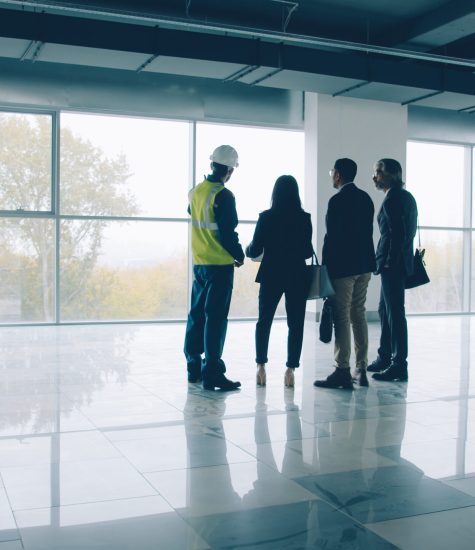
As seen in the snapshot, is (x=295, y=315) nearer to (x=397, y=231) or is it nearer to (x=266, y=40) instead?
(x=397, y=231)

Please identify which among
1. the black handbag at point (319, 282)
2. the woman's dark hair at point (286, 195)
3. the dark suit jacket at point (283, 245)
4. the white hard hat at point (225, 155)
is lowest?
the black handbag at point (319, 282)

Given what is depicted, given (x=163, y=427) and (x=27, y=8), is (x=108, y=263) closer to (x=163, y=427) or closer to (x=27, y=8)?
(x=27, y=8)

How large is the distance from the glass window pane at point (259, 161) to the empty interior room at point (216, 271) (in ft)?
0.11

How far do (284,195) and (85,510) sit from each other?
280 cm

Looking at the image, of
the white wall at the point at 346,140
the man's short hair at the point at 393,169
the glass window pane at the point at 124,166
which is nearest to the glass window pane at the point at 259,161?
the white wall at the point at 346,140

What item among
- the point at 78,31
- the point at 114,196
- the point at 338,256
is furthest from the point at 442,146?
the point at 338,256

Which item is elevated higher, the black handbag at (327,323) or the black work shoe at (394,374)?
the black handbag at (327,323)

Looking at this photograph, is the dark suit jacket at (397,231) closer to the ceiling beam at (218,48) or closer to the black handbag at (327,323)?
the black handbag at (327,323)

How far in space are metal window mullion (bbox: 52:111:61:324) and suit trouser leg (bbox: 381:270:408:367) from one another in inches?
224

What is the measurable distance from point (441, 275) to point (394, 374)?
7.83 m

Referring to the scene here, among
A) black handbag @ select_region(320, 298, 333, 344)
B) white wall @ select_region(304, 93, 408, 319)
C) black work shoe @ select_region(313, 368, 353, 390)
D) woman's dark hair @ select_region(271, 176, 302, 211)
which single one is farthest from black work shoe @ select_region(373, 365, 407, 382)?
white wall @ select_region(304, 93, 408, 319)

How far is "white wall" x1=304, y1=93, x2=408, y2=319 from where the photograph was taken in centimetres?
1023

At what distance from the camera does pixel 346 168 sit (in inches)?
189

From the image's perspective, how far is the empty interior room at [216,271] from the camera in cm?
263
